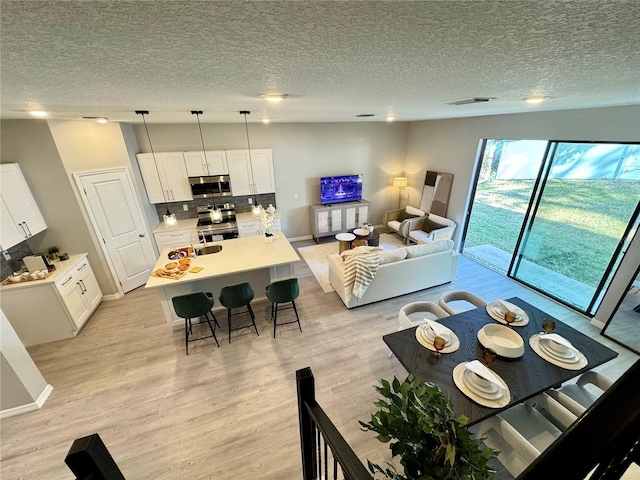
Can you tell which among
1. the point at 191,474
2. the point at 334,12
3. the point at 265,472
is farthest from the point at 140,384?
the point at 334,12

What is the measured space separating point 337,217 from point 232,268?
11.1 ft

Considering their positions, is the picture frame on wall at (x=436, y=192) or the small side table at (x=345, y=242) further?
the picture frame on wall at (x=436, y=192)

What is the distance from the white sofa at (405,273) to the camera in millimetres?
3852

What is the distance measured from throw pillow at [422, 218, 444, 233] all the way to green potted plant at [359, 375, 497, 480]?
15.9 feet

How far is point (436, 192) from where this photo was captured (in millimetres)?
5770

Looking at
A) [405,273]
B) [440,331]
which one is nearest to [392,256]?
[405,273]

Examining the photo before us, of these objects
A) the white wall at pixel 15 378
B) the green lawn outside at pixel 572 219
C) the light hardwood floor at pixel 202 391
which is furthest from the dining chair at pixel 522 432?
the white wall at pixel 15 378

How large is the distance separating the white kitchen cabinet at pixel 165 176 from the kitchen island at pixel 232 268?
1634mm

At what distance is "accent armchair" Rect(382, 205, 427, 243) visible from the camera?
5.80m

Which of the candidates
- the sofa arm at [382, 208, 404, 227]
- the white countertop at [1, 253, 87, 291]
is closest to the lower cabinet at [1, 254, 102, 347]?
the white countertop at [1, 253, 87, 291]

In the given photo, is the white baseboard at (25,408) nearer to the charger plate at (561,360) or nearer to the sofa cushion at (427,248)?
the sofa cushion at (427,248)

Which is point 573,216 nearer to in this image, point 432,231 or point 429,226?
point 432,231

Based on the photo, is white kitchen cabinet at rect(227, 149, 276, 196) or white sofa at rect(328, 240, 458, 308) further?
white kitchen cabinet at rect(227, 149, 276, 196)

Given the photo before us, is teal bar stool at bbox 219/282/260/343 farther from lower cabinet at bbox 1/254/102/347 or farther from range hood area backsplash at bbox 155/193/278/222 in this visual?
range hood area backsplash at bbox 155/193/278/222
